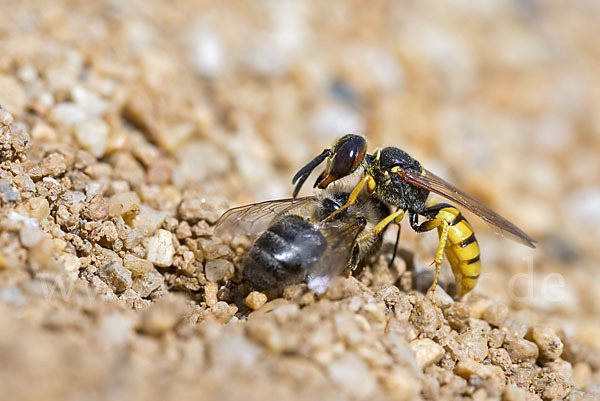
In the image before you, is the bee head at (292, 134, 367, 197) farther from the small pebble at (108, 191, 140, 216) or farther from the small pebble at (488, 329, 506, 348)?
the small pebble at (488, 329, 506, 348)

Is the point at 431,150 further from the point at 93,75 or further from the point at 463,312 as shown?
the point at 93,75

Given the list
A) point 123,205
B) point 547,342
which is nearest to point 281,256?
point 123,205

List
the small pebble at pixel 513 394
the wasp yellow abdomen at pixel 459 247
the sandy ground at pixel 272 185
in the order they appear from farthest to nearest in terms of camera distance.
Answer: the wasp yellow abdomen at pixel 459 247 → the small pebble at pixel 513 394 → the sandy ground at pixel 272 185

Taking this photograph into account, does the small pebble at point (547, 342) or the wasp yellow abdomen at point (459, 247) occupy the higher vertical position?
the wasp yellow abdomen at point (459, 247)

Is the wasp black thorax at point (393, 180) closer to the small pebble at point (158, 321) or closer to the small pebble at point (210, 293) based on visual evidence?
the small pebble at point (210, 293)

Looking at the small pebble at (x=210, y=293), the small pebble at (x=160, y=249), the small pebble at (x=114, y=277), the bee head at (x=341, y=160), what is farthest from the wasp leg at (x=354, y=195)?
the small pebble at (x=114, y=277)

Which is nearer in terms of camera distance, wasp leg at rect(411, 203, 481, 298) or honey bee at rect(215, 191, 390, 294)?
honey bee at rect(215, 191, 390, 294)

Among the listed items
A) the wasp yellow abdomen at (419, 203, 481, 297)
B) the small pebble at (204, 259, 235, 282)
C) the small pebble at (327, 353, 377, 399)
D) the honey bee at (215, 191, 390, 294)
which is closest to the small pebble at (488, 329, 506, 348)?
the wasp yellow abdomen at (419, 203, 481, 297)
